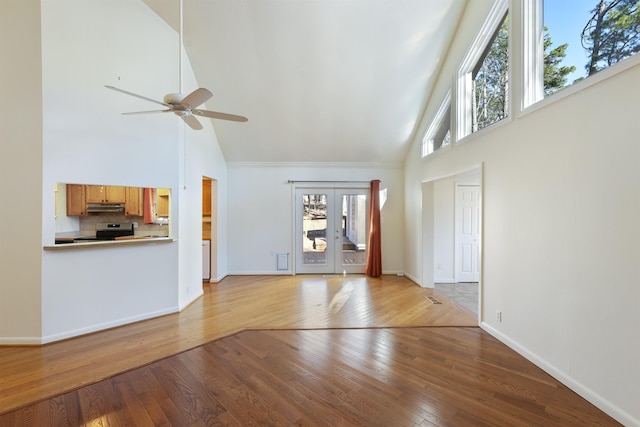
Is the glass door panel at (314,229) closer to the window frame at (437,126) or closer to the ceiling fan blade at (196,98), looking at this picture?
the window frame at (437,126)

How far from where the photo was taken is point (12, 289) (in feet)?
9.45

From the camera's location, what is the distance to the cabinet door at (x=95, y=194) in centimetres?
360

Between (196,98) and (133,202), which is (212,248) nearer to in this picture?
(133,202)

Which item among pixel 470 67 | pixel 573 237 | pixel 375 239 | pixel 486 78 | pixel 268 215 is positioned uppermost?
pixel 470 67

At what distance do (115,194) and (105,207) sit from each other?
36 centimetres

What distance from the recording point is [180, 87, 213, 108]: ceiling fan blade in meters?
2.18

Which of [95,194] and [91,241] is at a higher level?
[95,194]

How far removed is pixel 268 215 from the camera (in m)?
6.24

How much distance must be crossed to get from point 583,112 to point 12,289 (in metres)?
5.67

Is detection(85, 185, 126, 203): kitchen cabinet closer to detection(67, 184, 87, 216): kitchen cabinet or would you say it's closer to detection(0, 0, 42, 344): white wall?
detection(67, 184, 87, 216): kitchen cabinet

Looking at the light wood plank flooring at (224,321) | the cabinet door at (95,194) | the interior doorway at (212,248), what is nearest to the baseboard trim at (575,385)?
the light wood plank flooring at (224,321)

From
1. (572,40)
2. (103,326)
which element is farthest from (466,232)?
(103,326)

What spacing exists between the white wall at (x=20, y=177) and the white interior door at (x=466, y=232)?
651cm

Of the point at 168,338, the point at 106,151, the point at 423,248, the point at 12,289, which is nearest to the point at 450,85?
the point at 423,248
